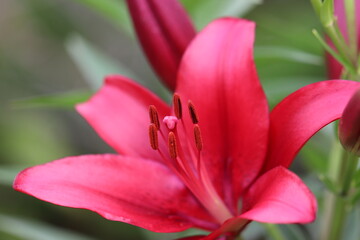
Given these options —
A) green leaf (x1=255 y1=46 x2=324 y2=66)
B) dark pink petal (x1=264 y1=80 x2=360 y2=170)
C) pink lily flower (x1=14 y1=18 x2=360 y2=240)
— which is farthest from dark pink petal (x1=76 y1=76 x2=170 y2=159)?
green leaf (x1=255 y1=46 x2=324 y2=66)

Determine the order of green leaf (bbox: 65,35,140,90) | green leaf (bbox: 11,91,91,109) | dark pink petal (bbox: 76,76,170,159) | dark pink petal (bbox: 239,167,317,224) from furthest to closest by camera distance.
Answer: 1. green leaf (bbox: 65,35,140,90)
2. green leaf (bbox: 11,91,91,109)
3. dark pink petal (bbox: 76,76,170,159)
4. dark pink petal (bbox: 239,167,317,224)

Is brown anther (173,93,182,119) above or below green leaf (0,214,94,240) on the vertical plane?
above

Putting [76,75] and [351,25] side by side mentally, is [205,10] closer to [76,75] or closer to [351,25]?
[351,25]

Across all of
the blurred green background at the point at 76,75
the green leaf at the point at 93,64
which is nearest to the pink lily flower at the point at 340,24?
the blurred green background at the point at 76,75

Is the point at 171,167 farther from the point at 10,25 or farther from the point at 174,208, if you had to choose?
the point at 10,25

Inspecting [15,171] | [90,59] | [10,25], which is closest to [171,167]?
[15,171]

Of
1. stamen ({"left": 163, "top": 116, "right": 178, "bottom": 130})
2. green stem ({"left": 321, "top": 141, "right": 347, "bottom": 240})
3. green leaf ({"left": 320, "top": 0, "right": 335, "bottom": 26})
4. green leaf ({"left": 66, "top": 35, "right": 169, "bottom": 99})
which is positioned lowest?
green stem ({"left": 321, "top": 141, "right": 347, "bottom": 240})

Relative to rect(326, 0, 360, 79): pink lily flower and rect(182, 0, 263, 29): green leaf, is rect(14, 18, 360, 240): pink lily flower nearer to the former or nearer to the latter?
rect(326, 0, 360, 79): pink lily flower

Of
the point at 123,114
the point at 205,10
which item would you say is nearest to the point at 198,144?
the point at 123,114
